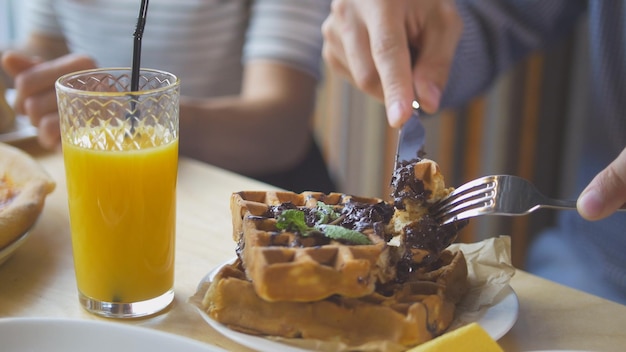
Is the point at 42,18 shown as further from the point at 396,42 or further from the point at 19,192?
the point at 396,42

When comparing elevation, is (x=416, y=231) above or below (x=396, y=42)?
below

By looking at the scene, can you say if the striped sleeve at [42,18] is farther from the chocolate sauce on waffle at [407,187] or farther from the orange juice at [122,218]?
Answer: the chocolate sauce on waffle at [407,187]

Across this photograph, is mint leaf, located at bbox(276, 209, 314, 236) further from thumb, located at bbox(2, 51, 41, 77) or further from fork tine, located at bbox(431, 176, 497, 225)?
thumb, located at bbox(2, 51, 41, 77)

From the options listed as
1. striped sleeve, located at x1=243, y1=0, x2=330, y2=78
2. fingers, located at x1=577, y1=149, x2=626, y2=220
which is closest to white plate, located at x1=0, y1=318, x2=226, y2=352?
fingers, located at x1=577, y1=149, x2=626, y2=220

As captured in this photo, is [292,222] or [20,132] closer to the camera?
[292,222]

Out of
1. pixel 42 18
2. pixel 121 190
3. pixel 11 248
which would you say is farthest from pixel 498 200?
pixel 42 18

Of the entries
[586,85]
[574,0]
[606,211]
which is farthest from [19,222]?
[586,85]

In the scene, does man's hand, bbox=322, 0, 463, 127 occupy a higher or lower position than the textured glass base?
higher
